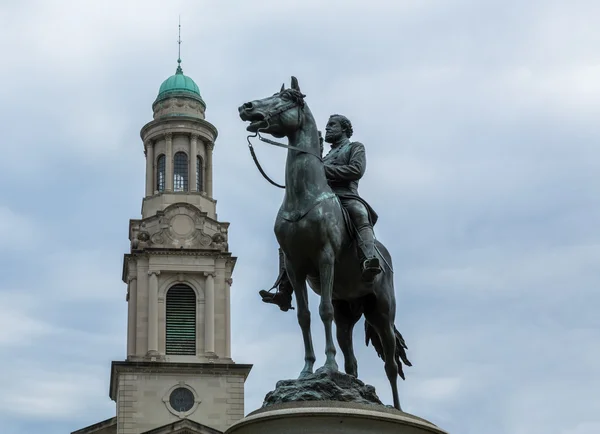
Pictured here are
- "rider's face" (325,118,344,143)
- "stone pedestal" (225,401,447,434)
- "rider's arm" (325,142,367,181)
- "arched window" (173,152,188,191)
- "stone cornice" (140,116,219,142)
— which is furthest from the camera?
"arched window" (173,152,188,191)

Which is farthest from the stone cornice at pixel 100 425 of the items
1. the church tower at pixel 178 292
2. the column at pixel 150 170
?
the column at pixel 150 170

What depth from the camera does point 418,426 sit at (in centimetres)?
1423

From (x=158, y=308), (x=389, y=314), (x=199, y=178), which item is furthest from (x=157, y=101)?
(x=389, y=314)

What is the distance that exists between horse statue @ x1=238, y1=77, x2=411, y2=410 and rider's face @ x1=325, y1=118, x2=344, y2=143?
83 centimetres

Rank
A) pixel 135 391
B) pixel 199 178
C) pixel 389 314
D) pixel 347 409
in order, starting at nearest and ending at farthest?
pixel 347 409 < pixel 389 314 < pixel 135 391 < pixel 199 178

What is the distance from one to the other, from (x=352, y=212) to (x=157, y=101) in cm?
6087

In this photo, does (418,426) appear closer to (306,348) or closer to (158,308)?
(306,348)

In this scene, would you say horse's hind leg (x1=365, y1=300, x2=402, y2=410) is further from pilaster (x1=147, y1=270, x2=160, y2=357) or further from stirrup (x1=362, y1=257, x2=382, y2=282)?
pilaster (x1=147, y1=270, x2=160, y2=357)

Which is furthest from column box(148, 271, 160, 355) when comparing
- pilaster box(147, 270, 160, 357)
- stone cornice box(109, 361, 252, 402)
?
stone cornice box(109, 361, 252, 402)

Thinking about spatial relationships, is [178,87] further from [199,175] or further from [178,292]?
[178,292]

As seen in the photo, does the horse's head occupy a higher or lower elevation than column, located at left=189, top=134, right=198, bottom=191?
lower

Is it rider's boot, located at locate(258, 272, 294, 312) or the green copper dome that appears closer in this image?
rider's boot, located at locate(258, 272, 294, 312)

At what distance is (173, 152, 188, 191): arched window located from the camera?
7475 cm

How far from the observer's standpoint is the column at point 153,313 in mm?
70875
